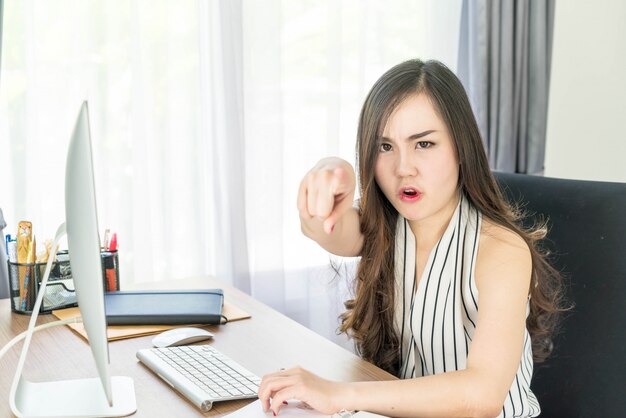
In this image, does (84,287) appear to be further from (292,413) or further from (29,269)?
(29,269)

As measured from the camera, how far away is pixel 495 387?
1016 millimetres

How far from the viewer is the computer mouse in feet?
4.03

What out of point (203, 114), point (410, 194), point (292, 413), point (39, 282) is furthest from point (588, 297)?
point (203, 114)

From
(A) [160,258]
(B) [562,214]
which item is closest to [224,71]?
(A) [160,258]

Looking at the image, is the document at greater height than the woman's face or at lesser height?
lesser

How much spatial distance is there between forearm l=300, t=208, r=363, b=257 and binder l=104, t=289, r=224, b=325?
247 millimetres

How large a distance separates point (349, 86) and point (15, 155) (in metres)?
1.05

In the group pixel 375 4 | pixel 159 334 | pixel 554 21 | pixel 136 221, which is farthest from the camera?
pixel 554 21

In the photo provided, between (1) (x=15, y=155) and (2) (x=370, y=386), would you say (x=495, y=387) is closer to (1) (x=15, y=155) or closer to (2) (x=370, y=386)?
(2) (x=370, y=386)

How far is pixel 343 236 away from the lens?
134 cm

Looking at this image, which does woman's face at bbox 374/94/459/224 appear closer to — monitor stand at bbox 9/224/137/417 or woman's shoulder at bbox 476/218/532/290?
woman's shoulder at bbox 476/218/532/290

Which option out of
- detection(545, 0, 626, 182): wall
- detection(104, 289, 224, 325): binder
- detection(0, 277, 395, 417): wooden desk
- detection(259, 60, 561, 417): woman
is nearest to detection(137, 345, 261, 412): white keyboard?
detection(0, 277, 395, 417): wooden desk

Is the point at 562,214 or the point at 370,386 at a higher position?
the point at 562,214

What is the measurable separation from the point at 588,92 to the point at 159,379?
2234 millimetres
